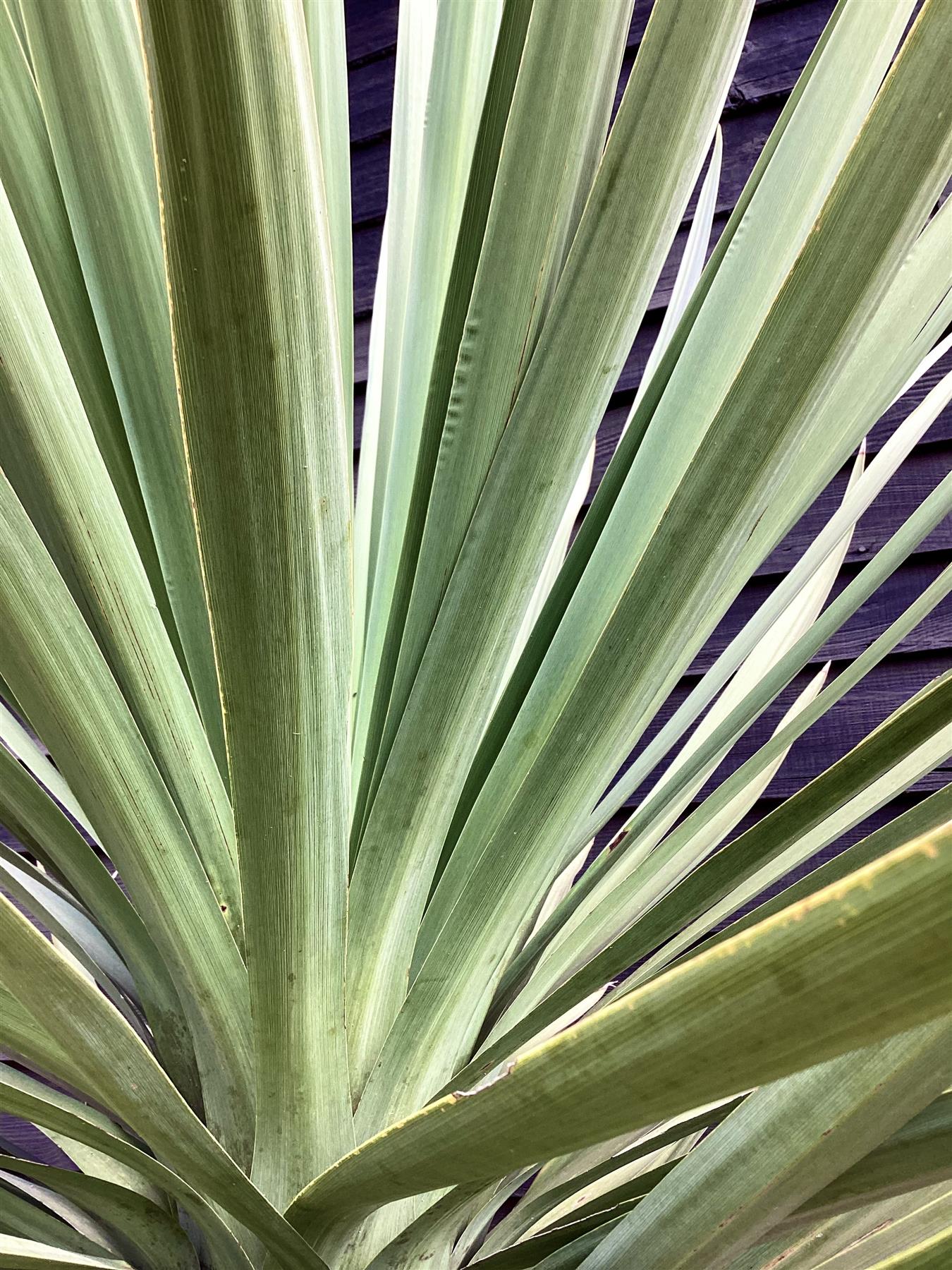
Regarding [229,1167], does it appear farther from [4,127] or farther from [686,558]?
[4,127]

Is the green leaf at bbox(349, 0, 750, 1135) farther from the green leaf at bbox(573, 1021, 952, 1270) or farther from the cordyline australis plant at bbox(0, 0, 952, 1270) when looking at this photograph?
the green leaf at bbox(573, 1021, 952, 1270)

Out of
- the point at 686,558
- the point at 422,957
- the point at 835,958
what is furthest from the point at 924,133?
the point at 422,957

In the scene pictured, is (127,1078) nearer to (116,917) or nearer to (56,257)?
(116,917)

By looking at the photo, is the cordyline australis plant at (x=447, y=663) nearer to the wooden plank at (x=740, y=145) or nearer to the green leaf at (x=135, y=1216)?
the green leaf at (x=135, y=1216)

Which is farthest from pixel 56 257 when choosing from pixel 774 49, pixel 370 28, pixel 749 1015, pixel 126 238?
pixel 370 28

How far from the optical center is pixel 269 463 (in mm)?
269

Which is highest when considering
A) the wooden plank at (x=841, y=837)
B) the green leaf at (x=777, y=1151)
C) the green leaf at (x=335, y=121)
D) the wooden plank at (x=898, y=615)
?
the green leaf at (x=335, y=121)

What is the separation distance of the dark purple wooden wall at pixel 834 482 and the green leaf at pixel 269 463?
1158 mm

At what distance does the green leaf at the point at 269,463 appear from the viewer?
9.2 inches

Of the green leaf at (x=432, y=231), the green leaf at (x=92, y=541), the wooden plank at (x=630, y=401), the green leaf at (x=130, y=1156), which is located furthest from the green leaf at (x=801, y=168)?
the wooden plank at (x=630, y=401)

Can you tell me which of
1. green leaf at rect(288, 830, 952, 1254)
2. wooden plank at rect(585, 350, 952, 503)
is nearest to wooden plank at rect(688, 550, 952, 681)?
wooden plank at rect(585, 350, 952, 503)

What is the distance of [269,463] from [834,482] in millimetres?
1438

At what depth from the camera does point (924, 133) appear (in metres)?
0.34

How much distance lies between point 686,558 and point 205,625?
266mm
